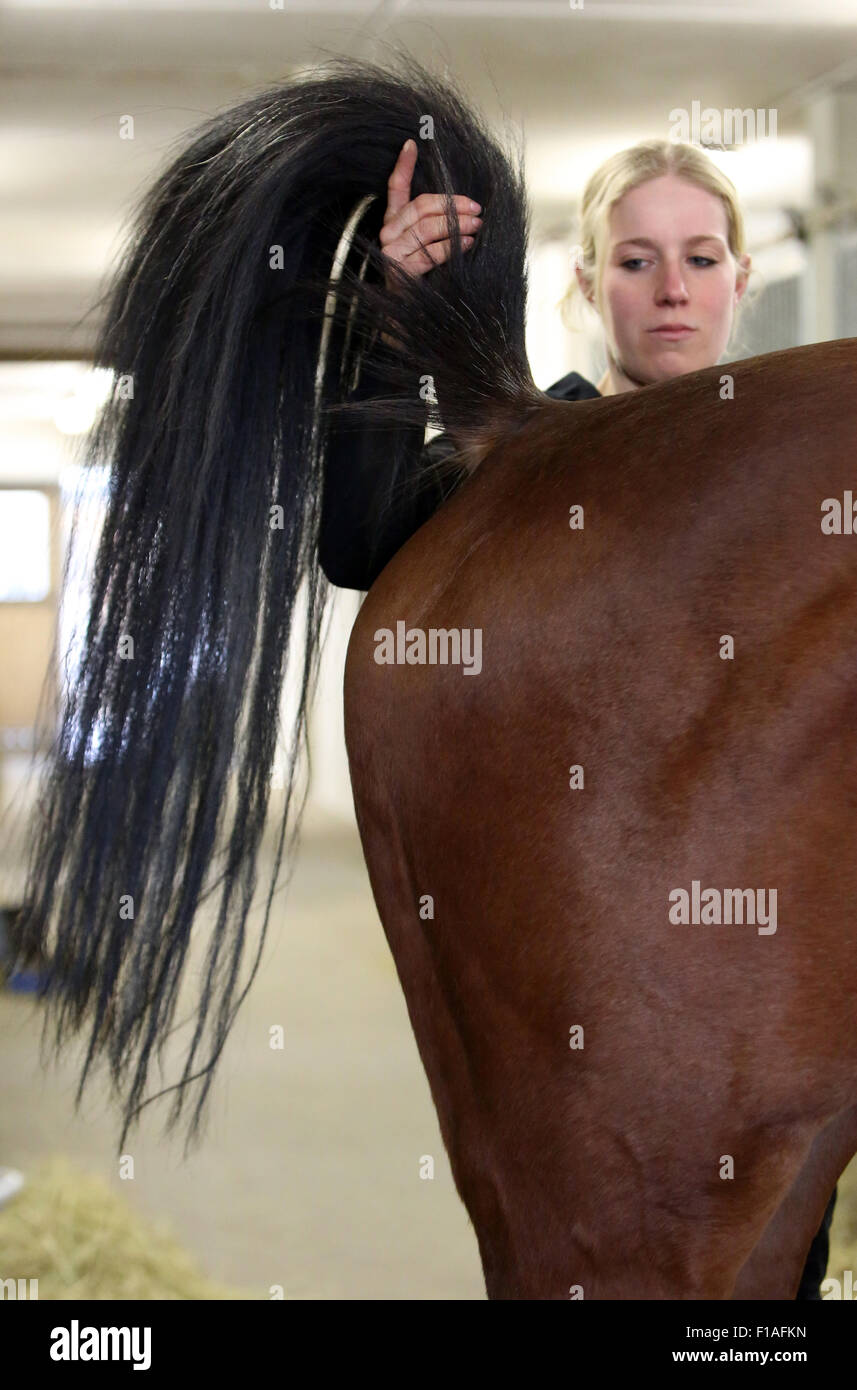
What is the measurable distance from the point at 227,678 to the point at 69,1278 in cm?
→ 139

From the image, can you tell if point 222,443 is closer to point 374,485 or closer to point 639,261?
point 374,485

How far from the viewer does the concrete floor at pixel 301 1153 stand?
189 centimetres

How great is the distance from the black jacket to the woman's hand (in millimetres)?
53

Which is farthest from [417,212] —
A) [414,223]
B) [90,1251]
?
[90,1251]

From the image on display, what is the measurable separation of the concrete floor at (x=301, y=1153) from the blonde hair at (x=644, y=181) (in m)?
0.69

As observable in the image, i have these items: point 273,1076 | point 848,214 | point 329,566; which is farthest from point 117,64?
point 329,566

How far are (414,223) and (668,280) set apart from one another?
410mm

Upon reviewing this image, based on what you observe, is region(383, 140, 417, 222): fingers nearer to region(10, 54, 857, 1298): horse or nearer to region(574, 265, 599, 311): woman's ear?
region(10, 54, 857, 1298): horse

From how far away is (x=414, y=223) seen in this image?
653 mm

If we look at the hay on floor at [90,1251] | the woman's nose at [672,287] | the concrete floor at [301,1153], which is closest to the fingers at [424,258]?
the woman's nose at [672,287]

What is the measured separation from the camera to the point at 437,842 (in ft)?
1.90

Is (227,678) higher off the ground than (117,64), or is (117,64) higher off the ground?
(117,64)

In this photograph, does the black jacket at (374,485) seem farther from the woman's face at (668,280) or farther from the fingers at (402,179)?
the woman's face at (668,280)
